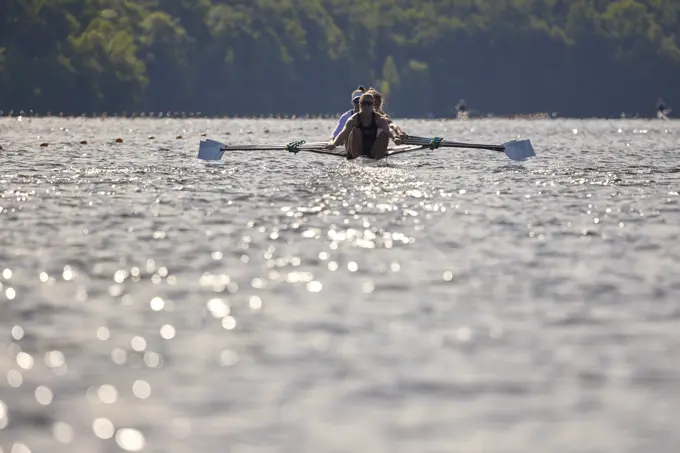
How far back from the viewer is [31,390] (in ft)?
37.4

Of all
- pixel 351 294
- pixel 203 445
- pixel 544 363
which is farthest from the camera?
pixel 351 294

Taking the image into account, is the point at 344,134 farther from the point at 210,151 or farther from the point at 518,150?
the point at 210,151

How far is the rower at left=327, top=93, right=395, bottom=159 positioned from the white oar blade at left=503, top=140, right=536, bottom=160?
152 inches

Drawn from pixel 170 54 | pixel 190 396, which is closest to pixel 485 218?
pixel 190 396

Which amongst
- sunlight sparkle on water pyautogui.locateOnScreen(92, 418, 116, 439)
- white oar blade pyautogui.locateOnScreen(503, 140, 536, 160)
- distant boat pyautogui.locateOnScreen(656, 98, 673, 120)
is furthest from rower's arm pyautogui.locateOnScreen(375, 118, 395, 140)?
distant boat pyautogui.locateOnScreen(656, 98, 673, 120)

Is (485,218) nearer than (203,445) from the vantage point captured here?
No

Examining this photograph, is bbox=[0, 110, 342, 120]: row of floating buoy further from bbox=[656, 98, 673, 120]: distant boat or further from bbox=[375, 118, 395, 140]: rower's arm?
bbox=[375, 118, 395, 140]: rower's arm

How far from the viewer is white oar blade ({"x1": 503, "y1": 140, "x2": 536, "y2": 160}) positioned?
40.9m

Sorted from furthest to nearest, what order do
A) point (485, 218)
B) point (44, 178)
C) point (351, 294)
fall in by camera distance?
point (44, 178)
point (485, 218)
point (351, 294)

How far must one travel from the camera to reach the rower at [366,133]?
3700 centimetres

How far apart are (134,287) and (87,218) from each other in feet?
26.1

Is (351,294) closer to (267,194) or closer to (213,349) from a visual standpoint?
(213,349)

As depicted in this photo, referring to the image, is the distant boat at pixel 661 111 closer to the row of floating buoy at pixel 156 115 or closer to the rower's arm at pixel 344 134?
the row of floating buoy at pixel 156 115

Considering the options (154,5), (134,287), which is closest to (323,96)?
(154,5)
